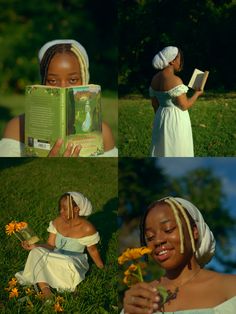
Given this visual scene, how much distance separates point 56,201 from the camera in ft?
13.8

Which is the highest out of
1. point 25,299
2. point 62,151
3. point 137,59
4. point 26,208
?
point 137,59

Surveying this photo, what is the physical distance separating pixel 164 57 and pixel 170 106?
0.25 m

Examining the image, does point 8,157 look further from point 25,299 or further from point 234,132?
point 234,132

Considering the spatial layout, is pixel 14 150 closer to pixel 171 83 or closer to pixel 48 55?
pixel 48 55

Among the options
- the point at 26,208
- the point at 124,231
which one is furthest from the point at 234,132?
the point at 26,208

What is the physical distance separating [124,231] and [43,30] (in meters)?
1.36

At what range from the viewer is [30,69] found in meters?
4.84

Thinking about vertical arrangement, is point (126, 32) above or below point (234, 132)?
above

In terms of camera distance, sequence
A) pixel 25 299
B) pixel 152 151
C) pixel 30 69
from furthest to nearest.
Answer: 1. pixel 30 69
2. pixel 152 151
3. pixel 25 299

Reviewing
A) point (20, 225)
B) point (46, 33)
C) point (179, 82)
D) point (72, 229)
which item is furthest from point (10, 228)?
point (46, 33)

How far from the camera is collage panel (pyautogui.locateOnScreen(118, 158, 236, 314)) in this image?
3795mm

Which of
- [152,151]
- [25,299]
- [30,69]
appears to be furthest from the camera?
[30,69]

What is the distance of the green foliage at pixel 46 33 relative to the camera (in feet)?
15.4

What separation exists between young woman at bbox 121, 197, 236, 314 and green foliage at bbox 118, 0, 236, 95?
2.39 feet
